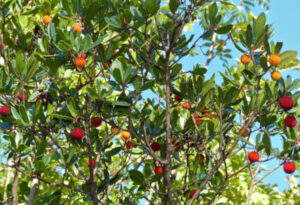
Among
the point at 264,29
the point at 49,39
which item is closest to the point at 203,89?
the point at 264,29

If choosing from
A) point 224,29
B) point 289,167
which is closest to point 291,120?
point 289,167

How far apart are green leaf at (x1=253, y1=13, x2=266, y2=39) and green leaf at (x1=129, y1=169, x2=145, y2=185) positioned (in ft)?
3.58

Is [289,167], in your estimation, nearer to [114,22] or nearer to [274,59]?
[274,59]

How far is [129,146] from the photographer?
283cm

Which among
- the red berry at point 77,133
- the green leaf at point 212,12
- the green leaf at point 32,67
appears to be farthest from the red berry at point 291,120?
the green leaf at point 32,67

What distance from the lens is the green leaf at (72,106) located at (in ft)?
7.41

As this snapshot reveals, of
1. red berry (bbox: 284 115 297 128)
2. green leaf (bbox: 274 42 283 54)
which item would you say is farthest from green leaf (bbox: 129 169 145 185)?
green leaf (bbox: 274 42 283 54)

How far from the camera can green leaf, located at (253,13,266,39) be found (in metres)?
2.17

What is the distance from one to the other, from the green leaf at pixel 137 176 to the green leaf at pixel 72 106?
1.67 feet

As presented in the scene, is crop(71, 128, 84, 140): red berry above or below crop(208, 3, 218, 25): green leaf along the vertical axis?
below

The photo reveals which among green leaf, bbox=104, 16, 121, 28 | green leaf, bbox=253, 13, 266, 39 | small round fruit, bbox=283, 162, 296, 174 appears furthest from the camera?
small round fruit, bbox=283, 162, 296, 174

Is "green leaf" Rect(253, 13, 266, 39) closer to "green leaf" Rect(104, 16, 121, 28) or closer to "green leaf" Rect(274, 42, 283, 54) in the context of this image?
"green leaf" Rect(274, 42, 283, 54)

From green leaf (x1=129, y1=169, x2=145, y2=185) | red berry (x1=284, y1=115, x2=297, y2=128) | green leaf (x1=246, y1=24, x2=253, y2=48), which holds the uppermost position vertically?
green leaf (x1=246, y1=24, x2=253, y2=48)

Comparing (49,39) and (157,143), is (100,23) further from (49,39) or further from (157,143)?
(157,143)
